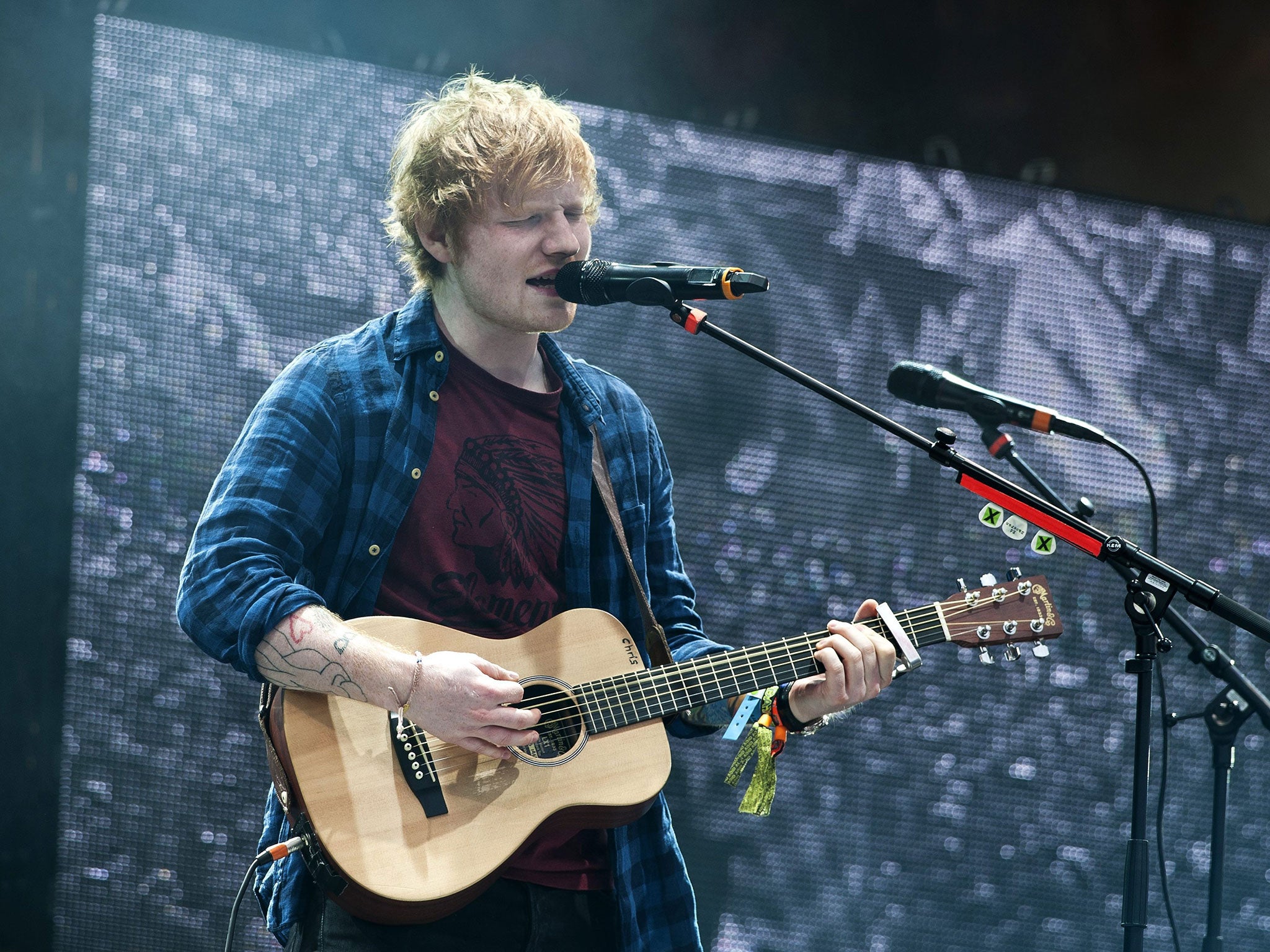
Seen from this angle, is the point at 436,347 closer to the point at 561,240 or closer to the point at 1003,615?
the point at 561,240

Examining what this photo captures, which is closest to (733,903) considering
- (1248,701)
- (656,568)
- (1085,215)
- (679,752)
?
(679,752)

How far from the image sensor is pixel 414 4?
9.28ft

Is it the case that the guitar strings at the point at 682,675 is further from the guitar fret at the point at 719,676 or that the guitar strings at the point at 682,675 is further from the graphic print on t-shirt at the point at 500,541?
the graphic print on t-shirt at the point at 500,541

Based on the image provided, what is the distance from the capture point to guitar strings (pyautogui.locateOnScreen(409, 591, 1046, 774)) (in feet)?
6.06

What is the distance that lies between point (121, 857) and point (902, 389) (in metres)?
2.11

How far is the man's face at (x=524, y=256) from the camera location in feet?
6.57

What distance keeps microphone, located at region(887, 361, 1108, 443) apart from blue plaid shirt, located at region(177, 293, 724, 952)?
594mm

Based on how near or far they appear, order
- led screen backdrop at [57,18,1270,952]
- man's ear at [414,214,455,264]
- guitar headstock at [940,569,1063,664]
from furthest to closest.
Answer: led screen backdrop at [57,18,1270,952] < man's ear at [414,214,455,264] < guitar headstock at [940,569,1063,664]

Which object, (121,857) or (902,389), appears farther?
(121,857)

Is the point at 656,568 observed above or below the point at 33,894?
above

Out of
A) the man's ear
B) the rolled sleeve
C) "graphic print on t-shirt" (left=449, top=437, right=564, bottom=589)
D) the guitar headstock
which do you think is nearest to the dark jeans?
the rolled sleeve

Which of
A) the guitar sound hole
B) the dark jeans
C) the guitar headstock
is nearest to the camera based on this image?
the dark jeans

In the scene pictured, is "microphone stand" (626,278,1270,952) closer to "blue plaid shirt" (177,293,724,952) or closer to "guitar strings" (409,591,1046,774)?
"guitar strings" (409,591,1046,774)

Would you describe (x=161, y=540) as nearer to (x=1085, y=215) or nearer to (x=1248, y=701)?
(x=1248, y=701)
